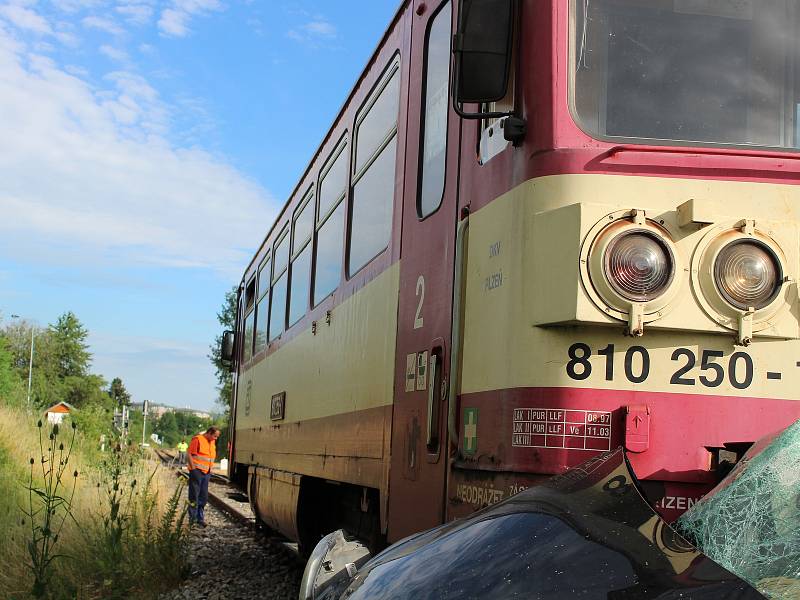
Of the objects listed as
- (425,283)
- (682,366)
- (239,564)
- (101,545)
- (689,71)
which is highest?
(689,71)

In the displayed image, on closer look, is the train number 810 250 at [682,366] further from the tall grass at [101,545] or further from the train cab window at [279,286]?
the train cab window at [279,286]

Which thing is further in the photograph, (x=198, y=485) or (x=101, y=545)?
(x=198, y=485)

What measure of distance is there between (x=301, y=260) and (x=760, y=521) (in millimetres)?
7243

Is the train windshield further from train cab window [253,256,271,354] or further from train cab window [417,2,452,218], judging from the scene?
train cab window [253,256,271,354]

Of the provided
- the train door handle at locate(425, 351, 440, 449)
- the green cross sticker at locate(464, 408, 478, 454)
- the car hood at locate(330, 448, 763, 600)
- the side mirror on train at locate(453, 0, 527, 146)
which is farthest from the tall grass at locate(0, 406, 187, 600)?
the car hood at locate(330, 448, 763, 600)

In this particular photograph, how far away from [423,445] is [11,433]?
1222 cm

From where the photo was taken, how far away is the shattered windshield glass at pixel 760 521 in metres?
1.81

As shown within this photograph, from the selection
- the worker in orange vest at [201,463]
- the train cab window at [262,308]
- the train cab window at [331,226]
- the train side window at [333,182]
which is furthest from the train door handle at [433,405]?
the worker in orange vest at [201,463]

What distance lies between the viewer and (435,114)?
15.9 feet

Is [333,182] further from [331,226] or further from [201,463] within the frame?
[201,463]

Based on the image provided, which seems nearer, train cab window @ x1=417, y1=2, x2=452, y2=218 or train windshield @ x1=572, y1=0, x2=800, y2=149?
train windshield @ x1=572, y1=0, x2=800, y2=149

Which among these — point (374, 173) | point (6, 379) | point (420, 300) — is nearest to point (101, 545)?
point (374, 173)

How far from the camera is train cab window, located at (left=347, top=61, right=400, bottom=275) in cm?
564

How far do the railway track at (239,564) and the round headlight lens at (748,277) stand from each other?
21.8ft
